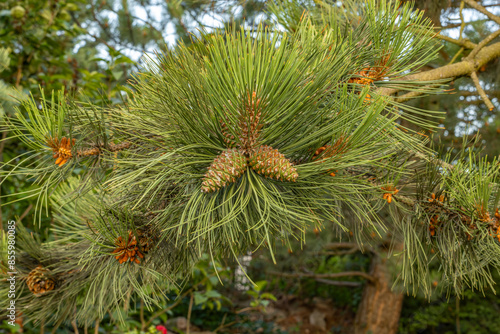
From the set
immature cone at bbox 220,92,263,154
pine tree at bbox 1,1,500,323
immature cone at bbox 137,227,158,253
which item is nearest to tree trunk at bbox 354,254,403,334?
pine tree at bbox 1,1,500,323

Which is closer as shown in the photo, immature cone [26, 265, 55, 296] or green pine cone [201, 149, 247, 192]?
green pine cone [201, 149, 247, 192]

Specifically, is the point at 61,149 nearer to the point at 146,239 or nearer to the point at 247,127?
the point at 146,239

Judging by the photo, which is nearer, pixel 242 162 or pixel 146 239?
pixel 242 162

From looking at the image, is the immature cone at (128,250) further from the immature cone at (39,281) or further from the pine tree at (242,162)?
the immature cone at (39,281)

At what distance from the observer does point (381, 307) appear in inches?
122

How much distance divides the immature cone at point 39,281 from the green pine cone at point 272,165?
650 mm

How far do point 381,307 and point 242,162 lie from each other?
3.06 metres

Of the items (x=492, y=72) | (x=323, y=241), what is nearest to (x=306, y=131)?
(x=492, y=72)

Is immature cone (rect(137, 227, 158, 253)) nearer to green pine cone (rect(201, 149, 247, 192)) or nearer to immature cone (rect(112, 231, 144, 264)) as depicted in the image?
immature cone (rect(112, 231, 144, 264))

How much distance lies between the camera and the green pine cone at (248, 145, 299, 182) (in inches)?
22.9

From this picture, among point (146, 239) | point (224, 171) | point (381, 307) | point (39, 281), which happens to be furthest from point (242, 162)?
point (381, 307)

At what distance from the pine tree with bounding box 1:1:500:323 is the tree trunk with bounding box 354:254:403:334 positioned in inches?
97.1

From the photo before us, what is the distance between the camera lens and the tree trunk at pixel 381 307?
3.07 metres

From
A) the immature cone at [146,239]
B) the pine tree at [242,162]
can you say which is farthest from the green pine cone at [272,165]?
the immature cone at [146,239]
